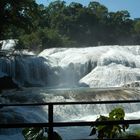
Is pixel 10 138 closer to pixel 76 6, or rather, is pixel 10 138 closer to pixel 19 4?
pixel 19 4

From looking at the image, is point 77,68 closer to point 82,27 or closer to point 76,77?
point 76,77

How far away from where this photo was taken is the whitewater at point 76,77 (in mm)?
18453

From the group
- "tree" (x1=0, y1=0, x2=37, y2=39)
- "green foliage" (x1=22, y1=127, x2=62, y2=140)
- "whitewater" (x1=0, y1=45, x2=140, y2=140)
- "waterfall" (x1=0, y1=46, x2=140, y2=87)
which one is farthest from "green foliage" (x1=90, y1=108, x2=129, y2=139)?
"waterfall" (x1=0, y1=46, x2=140, y2=87)

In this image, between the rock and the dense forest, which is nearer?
the rock

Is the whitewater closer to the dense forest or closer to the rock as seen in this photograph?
the rock

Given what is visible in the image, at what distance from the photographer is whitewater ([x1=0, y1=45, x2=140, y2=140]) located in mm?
18453

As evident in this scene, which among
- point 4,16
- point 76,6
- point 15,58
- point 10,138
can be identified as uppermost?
point 76,6

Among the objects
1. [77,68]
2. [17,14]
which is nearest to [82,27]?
[77,68]

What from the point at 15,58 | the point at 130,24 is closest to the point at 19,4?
the point at 15,58

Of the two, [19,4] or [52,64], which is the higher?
[19,4]

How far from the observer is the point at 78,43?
6300cm

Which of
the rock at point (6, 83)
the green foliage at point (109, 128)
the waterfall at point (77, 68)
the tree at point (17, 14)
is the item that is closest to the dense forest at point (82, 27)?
the waterfall at point (77, 68)

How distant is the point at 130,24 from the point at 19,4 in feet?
163

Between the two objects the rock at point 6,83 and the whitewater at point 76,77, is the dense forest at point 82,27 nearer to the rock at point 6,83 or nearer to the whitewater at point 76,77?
the whitewater at point 76,77
